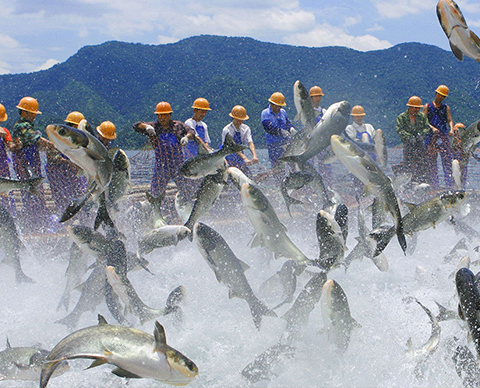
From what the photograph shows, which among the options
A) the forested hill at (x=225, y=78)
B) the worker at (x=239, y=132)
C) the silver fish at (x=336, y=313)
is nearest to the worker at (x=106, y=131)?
the worker at (x=239, y=132)

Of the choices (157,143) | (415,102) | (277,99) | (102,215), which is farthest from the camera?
(415,102)

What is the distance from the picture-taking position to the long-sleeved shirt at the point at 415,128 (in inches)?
384

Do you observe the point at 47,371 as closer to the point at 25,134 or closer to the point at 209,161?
the point at 209,161

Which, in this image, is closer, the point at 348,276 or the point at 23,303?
the point at 23,303

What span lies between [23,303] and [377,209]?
445 centimetres

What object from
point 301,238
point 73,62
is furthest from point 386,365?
point 73,62

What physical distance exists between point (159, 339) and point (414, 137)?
27.2 feet

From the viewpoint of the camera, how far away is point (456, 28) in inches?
146

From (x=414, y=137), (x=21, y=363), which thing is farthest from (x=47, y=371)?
(x=414, y=137)

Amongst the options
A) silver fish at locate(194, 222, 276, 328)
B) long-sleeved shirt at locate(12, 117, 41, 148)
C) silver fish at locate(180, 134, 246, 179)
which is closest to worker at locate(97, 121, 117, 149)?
long-sleeved shirt at locate(12, 117, 41, 148)

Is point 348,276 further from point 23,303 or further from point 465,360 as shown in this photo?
point 23,303

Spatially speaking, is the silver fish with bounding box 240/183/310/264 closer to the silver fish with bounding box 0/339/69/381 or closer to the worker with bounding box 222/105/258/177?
the silver fish with bounding box 0/339/69/381

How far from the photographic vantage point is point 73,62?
121875 mm

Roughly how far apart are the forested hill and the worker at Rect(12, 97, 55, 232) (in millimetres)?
36605
